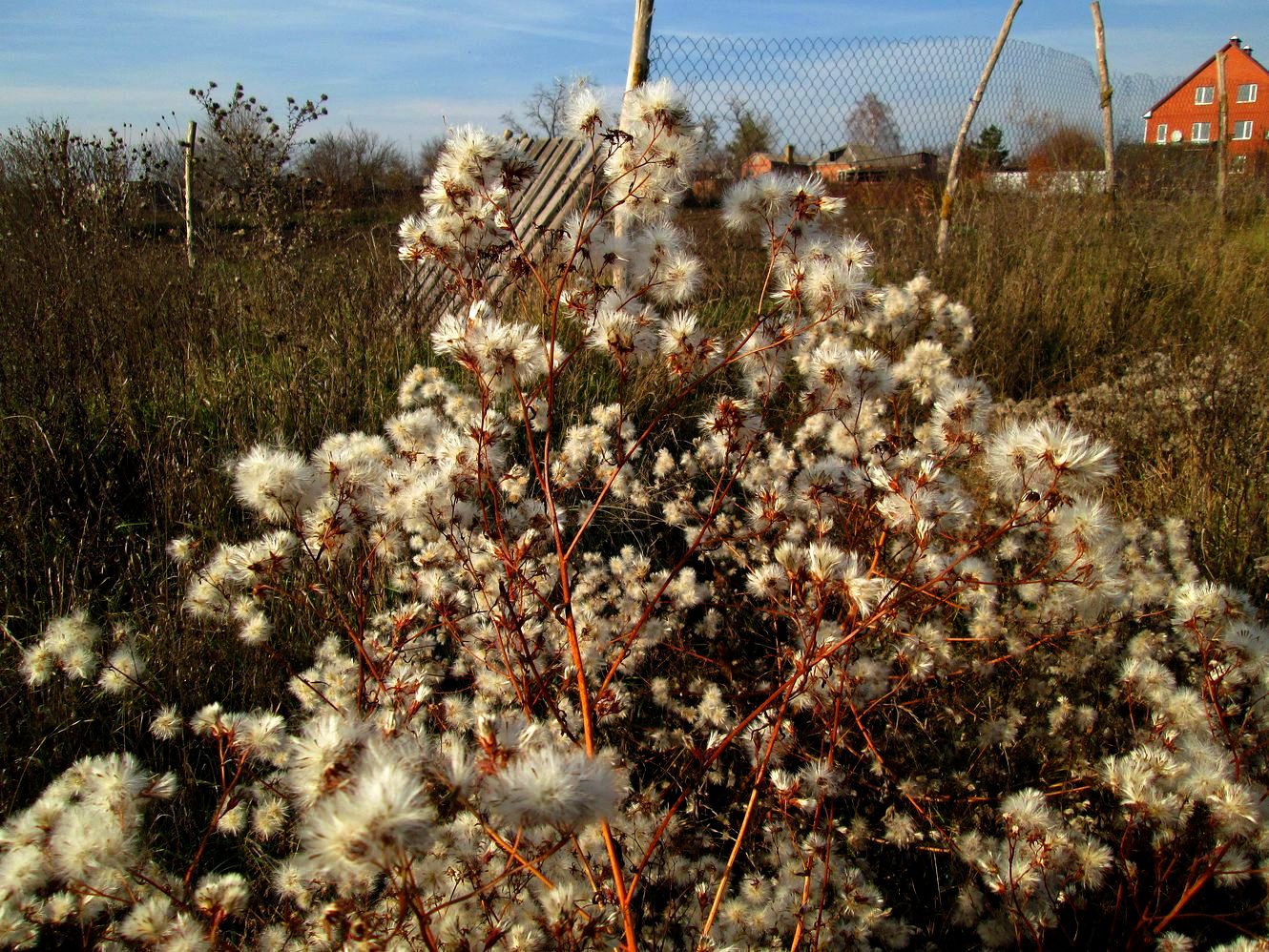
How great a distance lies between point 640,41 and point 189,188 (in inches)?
176

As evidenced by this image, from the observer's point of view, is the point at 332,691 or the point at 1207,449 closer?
the point at 332,691

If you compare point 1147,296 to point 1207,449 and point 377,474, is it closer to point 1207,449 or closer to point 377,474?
point 1207,449

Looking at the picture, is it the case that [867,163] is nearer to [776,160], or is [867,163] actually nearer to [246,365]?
[776,160]

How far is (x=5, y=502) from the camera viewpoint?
3.16 m

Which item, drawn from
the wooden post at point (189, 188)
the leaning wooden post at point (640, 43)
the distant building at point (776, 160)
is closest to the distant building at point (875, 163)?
the distant building at point (776, 160)

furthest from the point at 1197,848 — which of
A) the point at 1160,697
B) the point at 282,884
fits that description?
the point at 282,884

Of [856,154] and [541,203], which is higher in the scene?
[856,154]

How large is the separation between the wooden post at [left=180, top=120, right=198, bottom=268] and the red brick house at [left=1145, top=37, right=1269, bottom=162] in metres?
12.2

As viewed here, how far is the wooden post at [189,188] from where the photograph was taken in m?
6.65

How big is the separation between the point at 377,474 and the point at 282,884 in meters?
0.92

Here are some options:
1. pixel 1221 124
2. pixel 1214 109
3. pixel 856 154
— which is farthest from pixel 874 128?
pixel 1214 109

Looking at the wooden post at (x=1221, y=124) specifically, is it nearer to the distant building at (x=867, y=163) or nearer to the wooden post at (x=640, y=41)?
the distant building at (x=867, y=163)

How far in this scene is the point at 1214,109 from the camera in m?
26.5

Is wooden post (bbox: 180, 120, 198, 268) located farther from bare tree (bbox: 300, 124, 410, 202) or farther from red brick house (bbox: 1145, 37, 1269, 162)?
red brick house (bbox: 1145, 37, 1269, 162)
